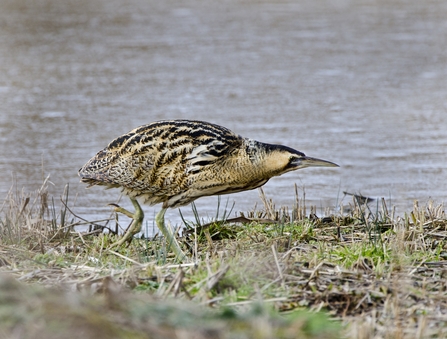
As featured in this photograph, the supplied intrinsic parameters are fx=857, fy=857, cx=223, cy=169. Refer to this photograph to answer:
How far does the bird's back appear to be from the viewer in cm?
504

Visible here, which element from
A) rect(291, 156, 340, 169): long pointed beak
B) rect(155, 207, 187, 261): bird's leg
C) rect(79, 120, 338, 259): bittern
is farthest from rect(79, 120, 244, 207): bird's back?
rect(291, 156, 340, 169): long pointed beak

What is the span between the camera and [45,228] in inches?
200

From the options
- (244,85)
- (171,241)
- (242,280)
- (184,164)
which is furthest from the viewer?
(244,85)

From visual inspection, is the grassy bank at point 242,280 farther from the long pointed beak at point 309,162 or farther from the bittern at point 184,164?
the long pointed beak at point 309,162

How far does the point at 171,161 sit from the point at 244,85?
4.58 m

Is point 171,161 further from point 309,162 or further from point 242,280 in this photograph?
point 242,280

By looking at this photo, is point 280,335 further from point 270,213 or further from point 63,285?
point 270,213

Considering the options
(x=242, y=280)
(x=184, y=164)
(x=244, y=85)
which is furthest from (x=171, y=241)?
(x=244, y=85)

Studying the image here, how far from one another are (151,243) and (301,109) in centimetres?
Result: 394

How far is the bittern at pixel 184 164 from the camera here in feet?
16.4

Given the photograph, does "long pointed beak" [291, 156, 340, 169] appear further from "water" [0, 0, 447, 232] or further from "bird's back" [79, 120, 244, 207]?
"water" [0, 0, 447, 232]

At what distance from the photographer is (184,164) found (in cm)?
505

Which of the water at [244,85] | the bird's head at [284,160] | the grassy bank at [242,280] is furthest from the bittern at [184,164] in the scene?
the water at [244,85]

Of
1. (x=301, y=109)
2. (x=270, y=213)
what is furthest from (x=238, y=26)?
(x=270, y=213)
